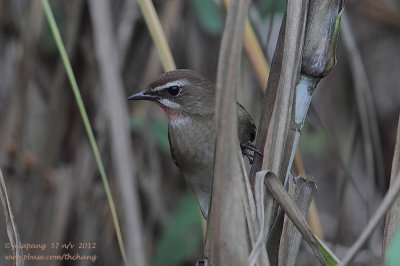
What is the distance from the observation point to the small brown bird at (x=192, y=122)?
2461 mm

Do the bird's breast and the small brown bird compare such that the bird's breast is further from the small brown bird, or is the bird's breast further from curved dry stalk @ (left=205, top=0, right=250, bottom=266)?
curved dry stalk @ (left=205, top=0, right=250, bottom=266)

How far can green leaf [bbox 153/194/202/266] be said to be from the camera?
10.5ft

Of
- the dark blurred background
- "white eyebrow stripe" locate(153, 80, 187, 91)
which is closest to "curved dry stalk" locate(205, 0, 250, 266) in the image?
"white eyebrow stripe" locate(153, 80, 187, 91)

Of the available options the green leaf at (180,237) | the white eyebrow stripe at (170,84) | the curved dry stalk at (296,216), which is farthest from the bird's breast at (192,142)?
the curved dry stalk at (296,216)

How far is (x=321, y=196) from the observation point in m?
4.50

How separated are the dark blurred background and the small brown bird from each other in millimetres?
446

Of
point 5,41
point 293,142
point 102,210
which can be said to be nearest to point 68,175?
point 102,210

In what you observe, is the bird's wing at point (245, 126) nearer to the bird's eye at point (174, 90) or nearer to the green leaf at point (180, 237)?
the bird's eye at point (174, 90)

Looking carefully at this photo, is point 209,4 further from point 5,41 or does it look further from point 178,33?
point 5,41

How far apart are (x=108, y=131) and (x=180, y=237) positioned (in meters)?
0.57

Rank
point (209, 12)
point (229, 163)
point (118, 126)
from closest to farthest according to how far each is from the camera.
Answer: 1. point (229, 163)
2. point (118, 126)
3. point (209, 12)

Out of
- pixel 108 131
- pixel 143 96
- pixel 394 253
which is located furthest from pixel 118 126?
pixel 394 253

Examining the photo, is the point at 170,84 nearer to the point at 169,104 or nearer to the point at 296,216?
the point at 169,104

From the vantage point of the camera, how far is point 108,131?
3.19 metres
